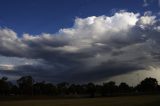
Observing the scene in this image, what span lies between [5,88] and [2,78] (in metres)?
9.80

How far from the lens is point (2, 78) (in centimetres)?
19925

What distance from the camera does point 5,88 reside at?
192 metres
